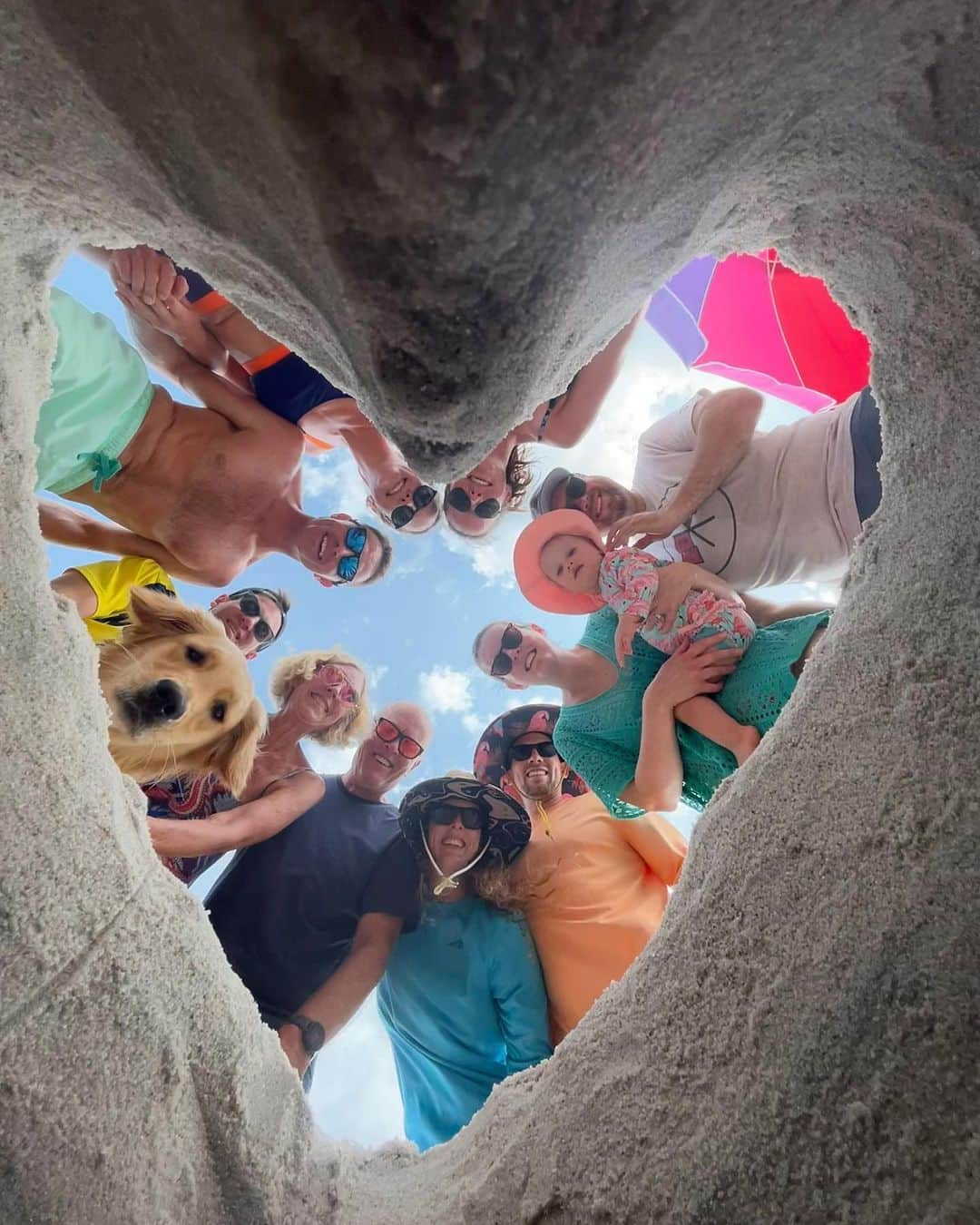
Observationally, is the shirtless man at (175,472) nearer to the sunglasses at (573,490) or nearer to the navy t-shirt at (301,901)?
the sunglasses at (573,490)

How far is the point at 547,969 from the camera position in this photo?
1.37m

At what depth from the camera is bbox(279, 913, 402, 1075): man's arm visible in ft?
4.12

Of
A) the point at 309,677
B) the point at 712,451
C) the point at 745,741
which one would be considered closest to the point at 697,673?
the point at 745,741

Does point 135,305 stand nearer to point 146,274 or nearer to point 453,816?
point 146,274

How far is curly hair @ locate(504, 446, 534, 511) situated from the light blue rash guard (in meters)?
1.06

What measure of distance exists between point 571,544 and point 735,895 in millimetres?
984

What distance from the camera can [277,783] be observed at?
5.26 feet

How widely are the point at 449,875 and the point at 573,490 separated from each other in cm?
91

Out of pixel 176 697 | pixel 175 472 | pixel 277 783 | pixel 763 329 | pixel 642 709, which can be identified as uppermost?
pixel 763 329

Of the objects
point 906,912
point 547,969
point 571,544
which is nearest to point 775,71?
point 906,912

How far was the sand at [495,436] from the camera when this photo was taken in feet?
1.14

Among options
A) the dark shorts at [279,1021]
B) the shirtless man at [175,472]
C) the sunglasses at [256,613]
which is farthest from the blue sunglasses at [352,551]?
the dark shorts at [279,1021]

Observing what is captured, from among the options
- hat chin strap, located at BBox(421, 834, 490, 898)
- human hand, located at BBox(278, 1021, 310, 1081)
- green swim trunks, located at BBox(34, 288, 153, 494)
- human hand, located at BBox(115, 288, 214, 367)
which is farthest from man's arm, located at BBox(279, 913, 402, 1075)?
human hand, located at BBox(115, 288, 214, 367)

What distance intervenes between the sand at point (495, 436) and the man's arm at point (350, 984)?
0.57 m
